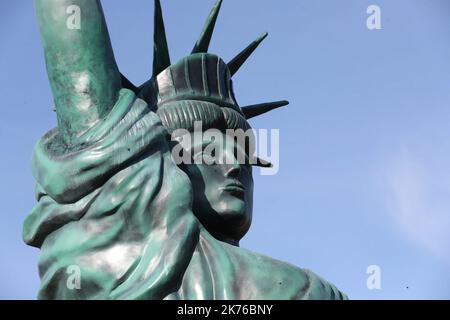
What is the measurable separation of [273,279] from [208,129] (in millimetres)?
986

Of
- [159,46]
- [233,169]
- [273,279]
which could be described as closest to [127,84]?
[159,46]

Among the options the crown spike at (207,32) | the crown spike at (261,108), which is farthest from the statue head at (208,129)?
the crown spike at (261,108)

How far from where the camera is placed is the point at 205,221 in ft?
21.4

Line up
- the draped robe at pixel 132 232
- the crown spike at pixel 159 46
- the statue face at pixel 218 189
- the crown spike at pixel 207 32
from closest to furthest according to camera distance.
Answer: the draped robe at pixel 132 232, the statue face at pixel 218 189, the crown spike at pixel 159 46, the crown spike at pixel 207 32

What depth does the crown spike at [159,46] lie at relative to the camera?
6750 millimetres

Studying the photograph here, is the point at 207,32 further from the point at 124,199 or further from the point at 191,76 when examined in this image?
the point at 124,199

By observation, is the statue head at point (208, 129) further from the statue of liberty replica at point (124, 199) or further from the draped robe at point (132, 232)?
the draped robe at point (132, 232)

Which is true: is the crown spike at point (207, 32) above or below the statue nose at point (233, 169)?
above

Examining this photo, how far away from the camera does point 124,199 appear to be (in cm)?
604

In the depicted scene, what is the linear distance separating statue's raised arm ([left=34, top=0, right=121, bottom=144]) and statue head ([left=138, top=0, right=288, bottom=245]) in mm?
457

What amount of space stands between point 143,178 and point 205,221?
1.86 ft
